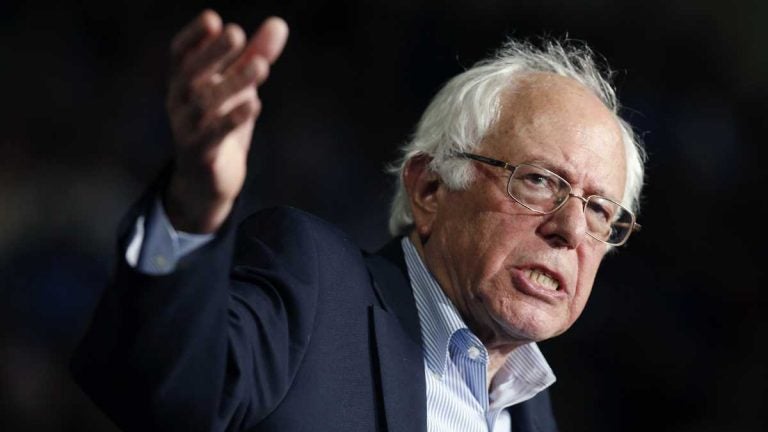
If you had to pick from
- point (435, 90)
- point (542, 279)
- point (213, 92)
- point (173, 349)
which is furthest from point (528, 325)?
point (435, 90)

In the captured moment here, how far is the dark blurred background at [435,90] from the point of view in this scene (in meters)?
3.03

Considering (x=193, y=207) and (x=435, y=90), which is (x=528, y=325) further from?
(x=435, y=90)

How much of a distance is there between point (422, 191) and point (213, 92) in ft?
3.60

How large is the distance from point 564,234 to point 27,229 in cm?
160

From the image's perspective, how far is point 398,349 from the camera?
178 cm

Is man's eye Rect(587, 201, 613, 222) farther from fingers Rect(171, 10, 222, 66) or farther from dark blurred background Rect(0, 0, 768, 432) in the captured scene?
dark blurred background Rect(0, 0, 768, 432)

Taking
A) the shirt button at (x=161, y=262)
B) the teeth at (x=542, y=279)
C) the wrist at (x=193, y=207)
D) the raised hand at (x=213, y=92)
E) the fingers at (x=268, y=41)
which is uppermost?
the fingers at (x=268, y=41)

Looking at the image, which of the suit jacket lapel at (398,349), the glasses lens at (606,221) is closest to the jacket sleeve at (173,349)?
the suit jacket lapel at (398,349)

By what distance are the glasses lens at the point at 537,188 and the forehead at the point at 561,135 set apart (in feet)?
0.06

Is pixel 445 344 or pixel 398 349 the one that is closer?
pixel 398 349

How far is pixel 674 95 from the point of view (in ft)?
12.5

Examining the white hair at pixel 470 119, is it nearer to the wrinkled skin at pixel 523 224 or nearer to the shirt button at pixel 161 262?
the wrinkled skin at pixel 523 224

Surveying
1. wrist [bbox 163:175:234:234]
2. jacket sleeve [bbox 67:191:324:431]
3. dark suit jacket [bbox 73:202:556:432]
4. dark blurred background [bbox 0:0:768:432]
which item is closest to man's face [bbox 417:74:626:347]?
dark suit jacket [bbox 73:202:556:432]

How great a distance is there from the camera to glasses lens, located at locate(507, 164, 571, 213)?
6.56ft
